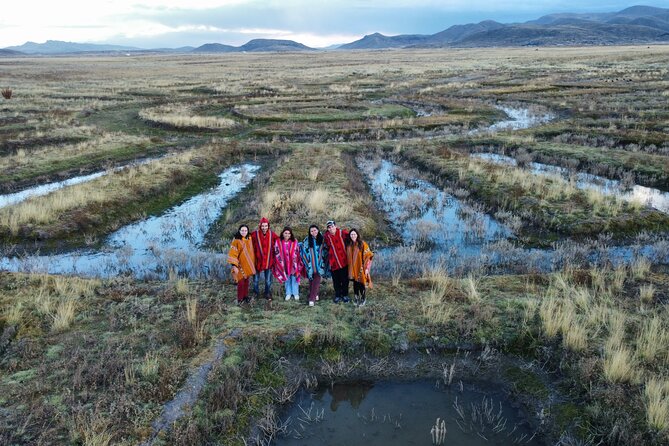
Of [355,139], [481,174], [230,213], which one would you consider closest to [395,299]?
[230,213]

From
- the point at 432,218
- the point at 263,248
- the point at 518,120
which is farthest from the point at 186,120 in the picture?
the point at 263,248

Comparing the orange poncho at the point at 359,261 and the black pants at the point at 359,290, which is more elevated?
the orange poncho at the point at 359,261

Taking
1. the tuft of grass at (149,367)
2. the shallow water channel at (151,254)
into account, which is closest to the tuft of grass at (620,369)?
the tuft of grass at (149,367)

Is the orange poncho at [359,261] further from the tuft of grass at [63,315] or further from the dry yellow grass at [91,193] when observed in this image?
the dry yellow grass at [91,193]

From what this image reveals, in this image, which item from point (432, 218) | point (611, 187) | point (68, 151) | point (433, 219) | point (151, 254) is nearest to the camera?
point (151, 254)

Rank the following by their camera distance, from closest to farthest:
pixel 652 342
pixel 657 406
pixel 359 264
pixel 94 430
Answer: pixel 94 430
pixel 657 406
pixel 652 342
pixel 359 264

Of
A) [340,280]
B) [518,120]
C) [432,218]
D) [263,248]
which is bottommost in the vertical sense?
[432,218]

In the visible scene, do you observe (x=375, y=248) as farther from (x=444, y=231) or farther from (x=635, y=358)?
(x=635, y=358)

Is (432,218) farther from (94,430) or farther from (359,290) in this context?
(94,430)
